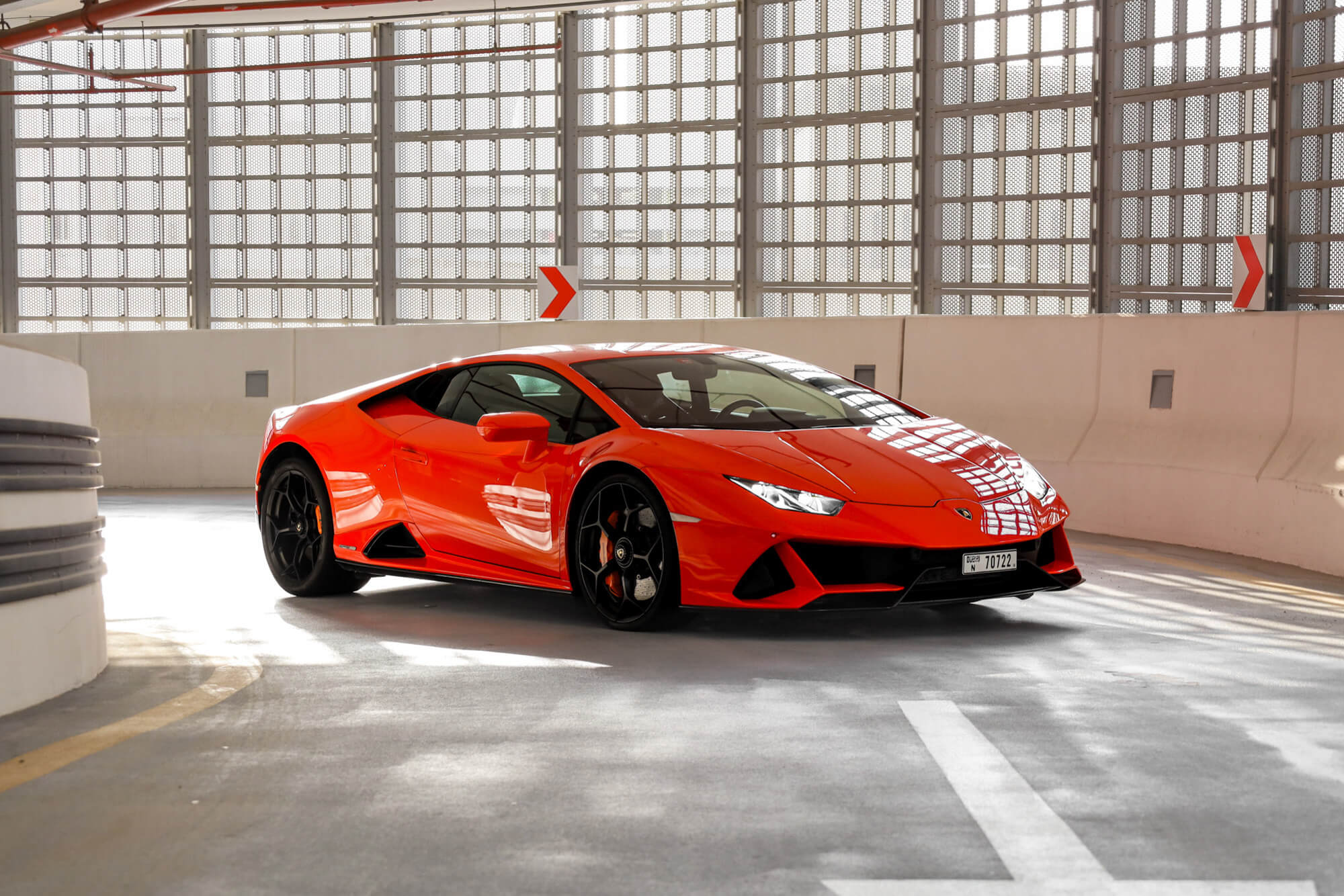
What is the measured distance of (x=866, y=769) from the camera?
4426mm

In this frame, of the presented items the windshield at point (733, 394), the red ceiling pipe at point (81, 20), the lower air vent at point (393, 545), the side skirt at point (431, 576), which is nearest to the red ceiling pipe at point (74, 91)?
the red ceiling pipe at point (81, 20)

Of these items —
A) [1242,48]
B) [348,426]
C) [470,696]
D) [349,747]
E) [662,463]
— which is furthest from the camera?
[1242,48]

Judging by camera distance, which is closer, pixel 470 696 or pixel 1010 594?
pixel 470 696

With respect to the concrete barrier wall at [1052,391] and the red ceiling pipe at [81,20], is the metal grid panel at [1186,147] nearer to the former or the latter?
the concrete barrier wall at [1052,391]

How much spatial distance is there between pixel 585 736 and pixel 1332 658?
2954mm

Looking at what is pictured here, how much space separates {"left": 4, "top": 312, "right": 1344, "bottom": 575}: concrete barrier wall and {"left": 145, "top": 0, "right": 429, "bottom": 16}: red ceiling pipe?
3.52 metres

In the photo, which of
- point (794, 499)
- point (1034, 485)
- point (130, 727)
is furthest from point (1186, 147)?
point (130, 727)

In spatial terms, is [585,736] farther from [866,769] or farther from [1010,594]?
[1010,594]

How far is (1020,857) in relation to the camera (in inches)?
142

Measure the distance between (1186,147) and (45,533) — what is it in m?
10.3

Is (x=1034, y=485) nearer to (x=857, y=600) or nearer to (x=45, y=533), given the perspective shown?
(x=857, y=600)

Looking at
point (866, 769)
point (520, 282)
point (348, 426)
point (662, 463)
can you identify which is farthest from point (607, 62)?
point (866, 769)

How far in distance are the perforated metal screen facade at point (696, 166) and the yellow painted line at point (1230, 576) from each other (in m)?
3.08

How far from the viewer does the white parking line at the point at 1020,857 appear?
3354 mm
